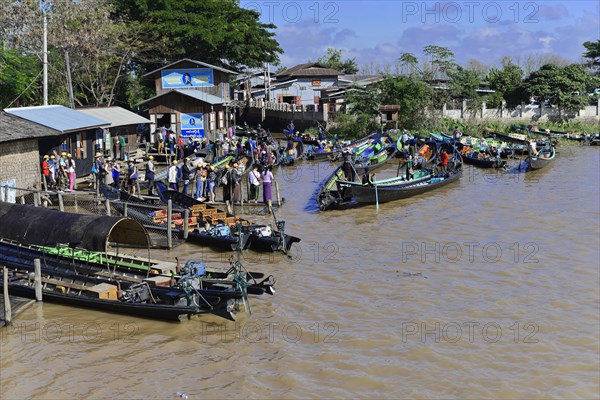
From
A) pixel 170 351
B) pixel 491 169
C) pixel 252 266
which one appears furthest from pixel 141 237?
pixel 491 169

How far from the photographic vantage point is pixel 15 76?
33906 millimetres

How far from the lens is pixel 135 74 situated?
49781mm

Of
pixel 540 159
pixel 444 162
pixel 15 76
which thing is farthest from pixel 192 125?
pixel 540 159

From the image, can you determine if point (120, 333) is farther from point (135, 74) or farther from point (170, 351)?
point (135, 74)

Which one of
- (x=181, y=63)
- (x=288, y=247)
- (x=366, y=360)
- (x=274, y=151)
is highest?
(x=181, y=63)

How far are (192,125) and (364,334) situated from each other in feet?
90.8

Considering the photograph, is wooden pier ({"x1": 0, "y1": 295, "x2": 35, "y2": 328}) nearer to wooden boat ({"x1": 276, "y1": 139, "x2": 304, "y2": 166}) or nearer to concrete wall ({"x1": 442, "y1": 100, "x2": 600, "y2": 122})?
wooden boat ({"x1": 276, "y1": 139, "x2": 304, "y2": 166})

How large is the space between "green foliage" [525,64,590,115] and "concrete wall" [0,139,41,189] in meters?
37.5

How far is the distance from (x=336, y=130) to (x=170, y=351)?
38148mm

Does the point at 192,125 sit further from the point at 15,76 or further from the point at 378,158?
the point at 378,158

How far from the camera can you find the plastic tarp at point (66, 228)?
47.7ft

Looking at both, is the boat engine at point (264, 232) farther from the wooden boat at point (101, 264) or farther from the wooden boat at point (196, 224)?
the wooden boat at point (101, 264)

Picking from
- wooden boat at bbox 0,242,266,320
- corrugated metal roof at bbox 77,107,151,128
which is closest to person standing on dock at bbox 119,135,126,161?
corrugated metal roof at bbox 77,107,151,128

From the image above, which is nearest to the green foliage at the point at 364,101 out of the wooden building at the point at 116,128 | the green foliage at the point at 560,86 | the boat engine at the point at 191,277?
the green foliage at the point at 560,86
